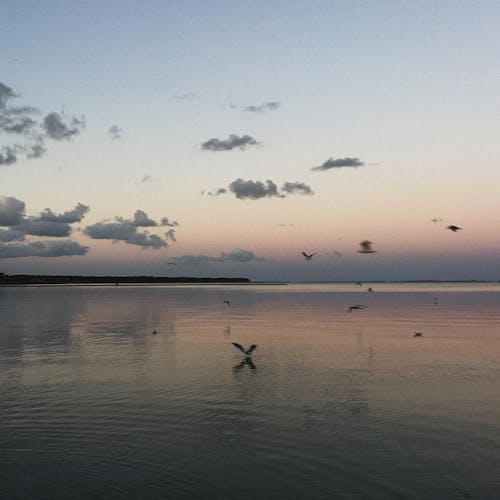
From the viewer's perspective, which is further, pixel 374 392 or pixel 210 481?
pixel 374 392

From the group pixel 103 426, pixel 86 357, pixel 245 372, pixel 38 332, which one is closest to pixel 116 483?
pixel 103 426

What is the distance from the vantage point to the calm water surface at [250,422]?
1495cm

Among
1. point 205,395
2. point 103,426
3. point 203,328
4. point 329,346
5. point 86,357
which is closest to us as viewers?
point 103,426

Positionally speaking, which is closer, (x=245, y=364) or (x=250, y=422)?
(x=250, y=422)

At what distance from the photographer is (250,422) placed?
Result: 2077 cm

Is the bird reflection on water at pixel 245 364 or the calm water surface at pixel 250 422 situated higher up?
the bird reflection on water at pixel 245 364

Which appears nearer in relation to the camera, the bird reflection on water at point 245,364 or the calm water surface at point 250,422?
the calm water surface at point 250,422

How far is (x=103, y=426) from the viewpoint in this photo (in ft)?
66.2

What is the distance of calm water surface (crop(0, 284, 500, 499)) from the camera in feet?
49.1

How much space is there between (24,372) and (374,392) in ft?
64.7

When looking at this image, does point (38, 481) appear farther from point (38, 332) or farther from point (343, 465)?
point (38, 332)

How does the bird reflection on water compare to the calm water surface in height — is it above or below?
above

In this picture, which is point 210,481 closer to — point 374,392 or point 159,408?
point 159,408

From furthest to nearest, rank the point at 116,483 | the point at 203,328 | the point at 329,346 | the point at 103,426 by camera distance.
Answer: the point at 203,328 → the point at 329,346 → the point at 103,426 → the point at 116,483
